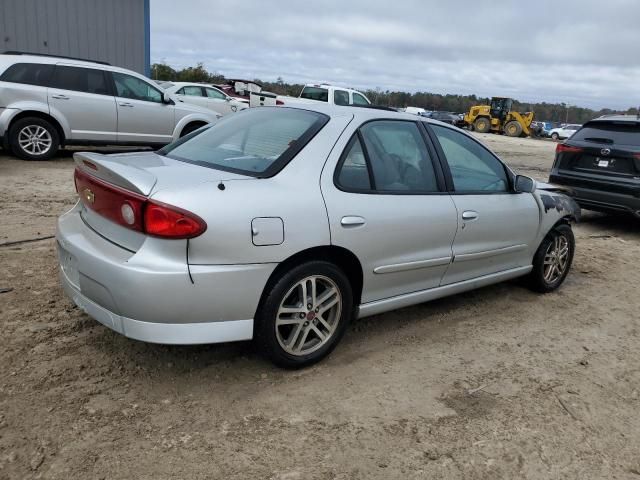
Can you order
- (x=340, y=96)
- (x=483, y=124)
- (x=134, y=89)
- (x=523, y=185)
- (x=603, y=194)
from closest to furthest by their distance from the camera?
(x=523, y=185), (x=603, y=194), (x=134, y=89), (x=340, y=96), (x=483, y=124)

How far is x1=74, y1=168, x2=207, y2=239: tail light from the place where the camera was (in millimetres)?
2660

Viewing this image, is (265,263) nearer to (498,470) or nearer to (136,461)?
(136,461)

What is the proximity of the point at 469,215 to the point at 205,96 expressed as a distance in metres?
13.4

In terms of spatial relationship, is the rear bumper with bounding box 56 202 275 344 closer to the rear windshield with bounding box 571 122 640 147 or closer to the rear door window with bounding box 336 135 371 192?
the rear door window with bounding box 336 135 371 192

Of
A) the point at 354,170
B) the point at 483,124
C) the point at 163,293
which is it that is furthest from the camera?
the point at 483,124

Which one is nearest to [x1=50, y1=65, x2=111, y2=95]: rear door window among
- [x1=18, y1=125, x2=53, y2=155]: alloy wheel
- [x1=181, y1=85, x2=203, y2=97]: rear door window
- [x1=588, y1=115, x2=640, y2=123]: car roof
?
[x1=18, y1=125, x2=53, y2=155]: alloy wheel

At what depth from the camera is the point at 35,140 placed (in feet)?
30.8

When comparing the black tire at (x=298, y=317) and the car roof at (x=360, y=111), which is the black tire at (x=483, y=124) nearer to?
the car roof at (x=360, y=111)

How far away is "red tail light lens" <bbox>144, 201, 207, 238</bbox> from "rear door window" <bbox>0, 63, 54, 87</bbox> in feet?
26.3

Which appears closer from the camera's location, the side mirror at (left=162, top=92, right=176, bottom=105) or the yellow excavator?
the side mirror at (left=162, top=92, right=176, bottom=105)

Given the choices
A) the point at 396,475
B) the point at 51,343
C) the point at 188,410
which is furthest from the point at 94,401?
the point at 396,475

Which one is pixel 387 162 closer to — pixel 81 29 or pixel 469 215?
pixel 469 215

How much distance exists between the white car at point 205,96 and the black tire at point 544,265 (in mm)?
11950

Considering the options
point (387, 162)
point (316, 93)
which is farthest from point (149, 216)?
point (316, 93)
